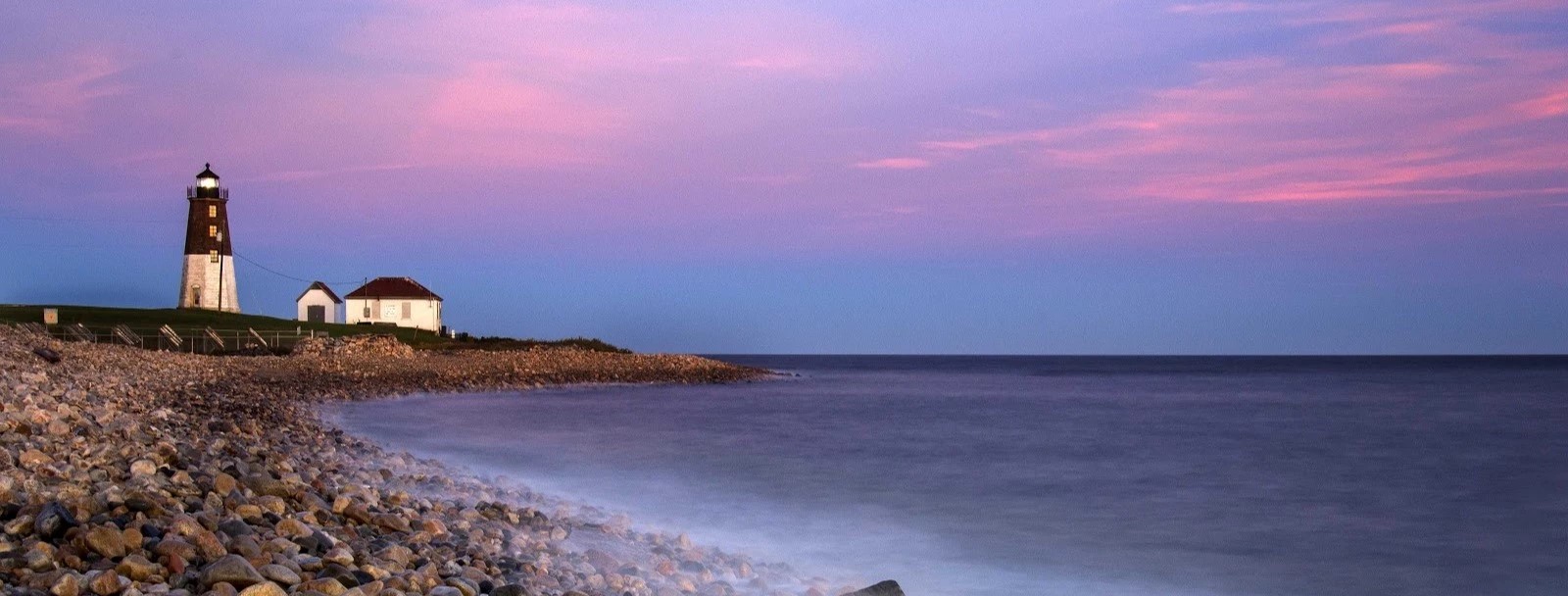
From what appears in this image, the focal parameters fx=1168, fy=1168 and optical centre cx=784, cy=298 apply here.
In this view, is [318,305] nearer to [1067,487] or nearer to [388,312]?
[388,312]

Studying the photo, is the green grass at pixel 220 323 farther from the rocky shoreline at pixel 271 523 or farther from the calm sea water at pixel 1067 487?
the rocky shoreline at pixel 271 523

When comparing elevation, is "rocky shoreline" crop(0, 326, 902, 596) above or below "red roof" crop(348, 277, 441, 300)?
below

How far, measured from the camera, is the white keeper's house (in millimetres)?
62594

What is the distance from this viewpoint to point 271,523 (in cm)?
638

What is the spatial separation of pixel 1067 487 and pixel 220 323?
44775mm

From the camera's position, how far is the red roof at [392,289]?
62.9m

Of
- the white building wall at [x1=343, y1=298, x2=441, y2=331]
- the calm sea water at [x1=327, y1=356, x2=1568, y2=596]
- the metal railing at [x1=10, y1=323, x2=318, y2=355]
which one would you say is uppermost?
the white building wall at [x1=343, y1=298, x2=441, y2=331]

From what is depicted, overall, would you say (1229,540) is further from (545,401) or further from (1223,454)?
(545,401)

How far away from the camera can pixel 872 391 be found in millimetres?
44250

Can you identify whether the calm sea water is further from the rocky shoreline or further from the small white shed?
the small white shed

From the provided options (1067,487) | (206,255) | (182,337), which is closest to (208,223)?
(206,255)

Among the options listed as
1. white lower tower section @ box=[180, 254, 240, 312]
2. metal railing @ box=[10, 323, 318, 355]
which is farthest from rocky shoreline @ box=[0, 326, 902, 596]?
white lower tower section @ box=[180, 254, 240, 312]

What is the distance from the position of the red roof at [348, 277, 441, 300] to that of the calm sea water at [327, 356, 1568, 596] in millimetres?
35400

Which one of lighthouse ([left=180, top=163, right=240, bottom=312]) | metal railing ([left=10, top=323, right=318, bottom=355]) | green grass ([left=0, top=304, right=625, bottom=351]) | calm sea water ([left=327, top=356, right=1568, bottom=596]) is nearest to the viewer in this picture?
calm sea water ([left=327, top=356, right=1568, bottom=596])
